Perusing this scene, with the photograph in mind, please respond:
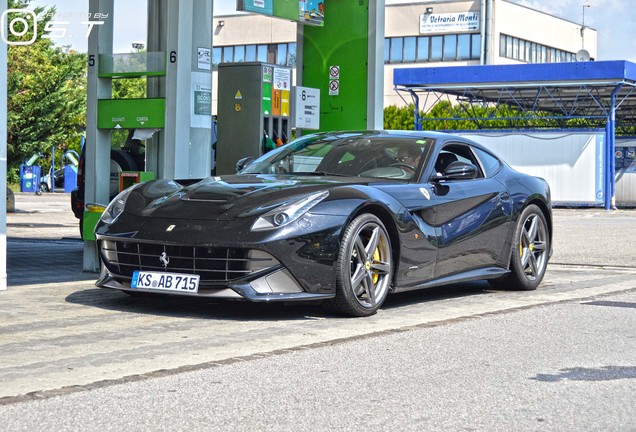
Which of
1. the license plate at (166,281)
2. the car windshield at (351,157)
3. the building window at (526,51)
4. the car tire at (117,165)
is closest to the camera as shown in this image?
the license plate at (166,281)

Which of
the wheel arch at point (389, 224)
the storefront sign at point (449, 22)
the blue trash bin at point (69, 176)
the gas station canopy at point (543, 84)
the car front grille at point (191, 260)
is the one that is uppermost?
the storefront sign at point (449, 22)

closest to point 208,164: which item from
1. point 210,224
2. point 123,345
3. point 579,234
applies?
point 210,224

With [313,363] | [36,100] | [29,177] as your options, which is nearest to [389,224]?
[313,363]

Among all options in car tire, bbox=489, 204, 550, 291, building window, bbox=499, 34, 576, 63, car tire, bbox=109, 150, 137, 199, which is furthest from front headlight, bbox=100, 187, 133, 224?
building window, bbox=499, 34, 576, 63

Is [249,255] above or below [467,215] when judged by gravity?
below

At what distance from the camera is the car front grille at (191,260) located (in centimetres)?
735

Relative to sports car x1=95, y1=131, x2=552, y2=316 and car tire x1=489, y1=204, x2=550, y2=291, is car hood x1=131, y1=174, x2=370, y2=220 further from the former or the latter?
car tire x1=489, y1=204, x2=550, y2=291

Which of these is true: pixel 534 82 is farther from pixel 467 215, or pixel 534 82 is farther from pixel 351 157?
pixel 351 157

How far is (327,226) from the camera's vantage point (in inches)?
296

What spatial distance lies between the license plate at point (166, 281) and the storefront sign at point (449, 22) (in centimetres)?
6875

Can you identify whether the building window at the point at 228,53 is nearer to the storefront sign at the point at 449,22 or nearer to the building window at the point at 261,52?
the building window at the point at 261,52

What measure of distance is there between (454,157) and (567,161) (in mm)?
31446

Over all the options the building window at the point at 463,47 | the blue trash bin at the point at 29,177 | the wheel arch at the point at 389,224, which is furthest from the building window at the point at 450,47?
the wheel arch at the point at 389,224

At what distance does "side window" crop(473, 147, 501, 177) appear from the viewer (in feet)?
31.7
